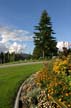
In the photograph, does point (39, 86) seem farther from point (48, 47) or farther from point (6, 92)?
point (48, 47)

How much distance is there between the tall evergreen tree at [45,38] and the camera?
218 ft

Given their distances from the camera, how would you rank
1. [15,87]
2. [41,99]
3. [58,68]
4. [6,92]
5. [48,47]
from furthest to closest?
[48,47]
[15,87]
[6,92]
[58,68]
[41,99]

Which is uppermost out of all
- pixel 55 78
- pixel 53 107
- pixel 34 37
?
pixel 34 37

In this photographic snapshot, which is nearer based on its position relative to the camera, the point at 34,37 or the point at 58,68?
the point at 58,68

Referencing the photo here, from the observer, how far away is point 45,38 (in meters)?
66.8

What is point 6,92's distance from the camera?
14.3 m

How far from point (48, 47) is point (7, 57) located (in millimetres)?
43930

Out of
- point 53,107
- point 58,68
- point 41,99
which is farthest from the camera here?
point 58,68

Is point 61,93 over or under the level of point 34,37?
under

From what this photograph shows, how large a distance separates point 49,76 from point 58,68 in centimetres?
51

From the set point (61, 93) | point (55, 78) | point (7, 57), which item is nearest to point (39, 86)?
point (55, 78)

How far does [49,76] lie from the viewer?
42.0 feet

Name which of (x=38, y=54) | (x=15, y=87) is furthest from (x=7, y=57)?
(x=15, y=87)

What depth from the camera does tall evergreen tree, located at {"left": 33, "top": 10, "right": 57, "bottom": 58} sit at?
218ft
